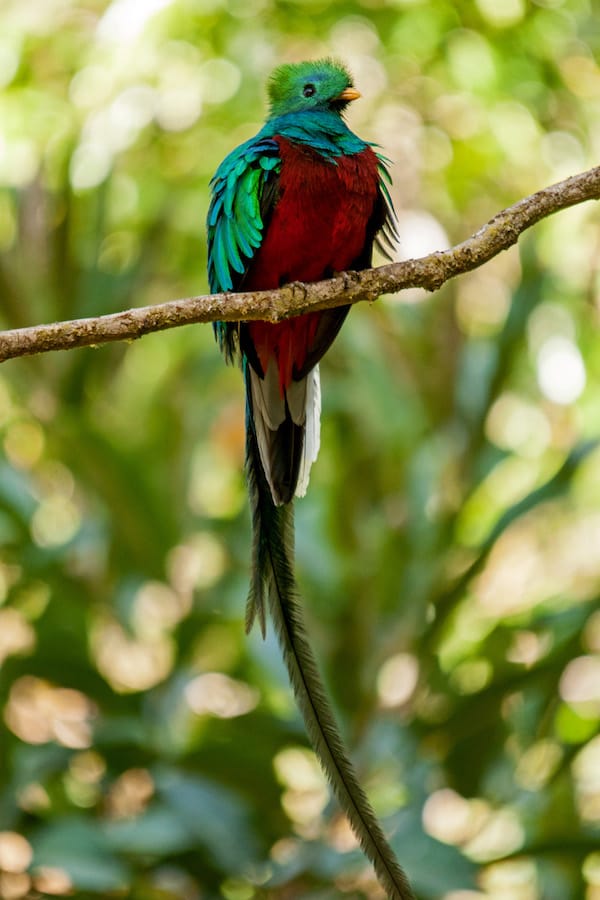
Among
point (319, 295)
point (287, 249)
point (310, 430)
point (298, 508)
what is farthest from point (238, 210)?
point (298, 508)

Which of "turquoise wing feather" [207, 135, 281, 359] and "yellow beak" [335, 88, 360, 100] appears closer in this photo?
"turquoise wing feather" [207, 135, 281, 359]

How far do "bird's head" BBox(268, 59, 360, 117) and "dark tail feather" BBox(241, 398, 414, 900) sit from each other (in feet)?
2.89

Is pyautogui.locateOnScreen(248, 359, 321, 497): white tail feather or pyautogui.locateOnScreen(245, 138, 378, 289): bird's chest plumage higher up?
pyautogui.locateOnScreen(245, 138, 378, 289): bird's chest plumage

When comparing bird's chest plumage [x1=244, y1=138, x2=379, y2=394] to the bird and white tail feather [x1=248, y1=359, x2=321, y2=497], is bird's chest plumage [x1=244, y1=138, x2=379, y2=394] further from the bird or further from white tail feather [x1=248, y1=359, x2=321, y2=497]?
white tail feather [x1=248, y1=359, x2=321, y2=497]

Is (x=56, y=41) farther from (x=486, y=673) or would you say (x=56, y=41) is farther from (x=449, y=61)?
(x=486, y=673)

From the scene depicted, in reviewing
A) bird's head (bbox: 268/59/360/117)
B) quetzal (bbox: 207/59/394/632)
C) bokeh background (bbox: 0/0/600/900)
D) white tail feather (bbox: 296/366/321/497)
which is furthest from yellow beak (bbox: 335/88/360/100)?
bokeh background (bbox: 0/0/600/900)

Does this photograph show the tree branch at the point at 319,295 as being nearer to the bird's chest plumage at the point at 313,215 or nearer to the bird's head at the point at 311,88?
the bird's chest plumage at the point at 313,215

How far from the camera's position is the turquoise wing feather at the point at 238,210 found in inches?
97.0

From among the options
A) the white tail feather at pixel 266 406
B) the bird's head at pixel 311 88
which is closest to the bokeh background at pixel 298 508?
the white tail feather at pixel 266 406

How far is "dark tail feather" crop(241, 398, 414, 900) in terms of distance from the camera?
1.77m

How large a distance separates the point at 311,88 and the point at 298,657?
4.88 feet

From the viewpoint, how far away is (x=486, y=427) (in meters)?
3.94

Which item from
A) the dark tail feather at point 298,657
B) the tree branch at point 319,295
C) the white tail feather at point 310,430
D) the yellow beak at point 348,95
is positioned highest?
the yellow beak at point 348,95

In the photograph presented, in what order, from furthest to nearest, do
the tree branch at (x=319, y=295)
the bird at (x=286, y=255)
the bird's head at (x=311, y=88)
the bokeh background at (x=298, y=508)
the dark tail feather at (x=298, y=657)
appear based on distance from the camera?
the bokeh background at (x=298, y=508), the bird's head at (x=311, y=88), the bird at (x=286, y=255), the tree branch at (x=319, y=295), the dark tail feather at (x=298, y=657)
